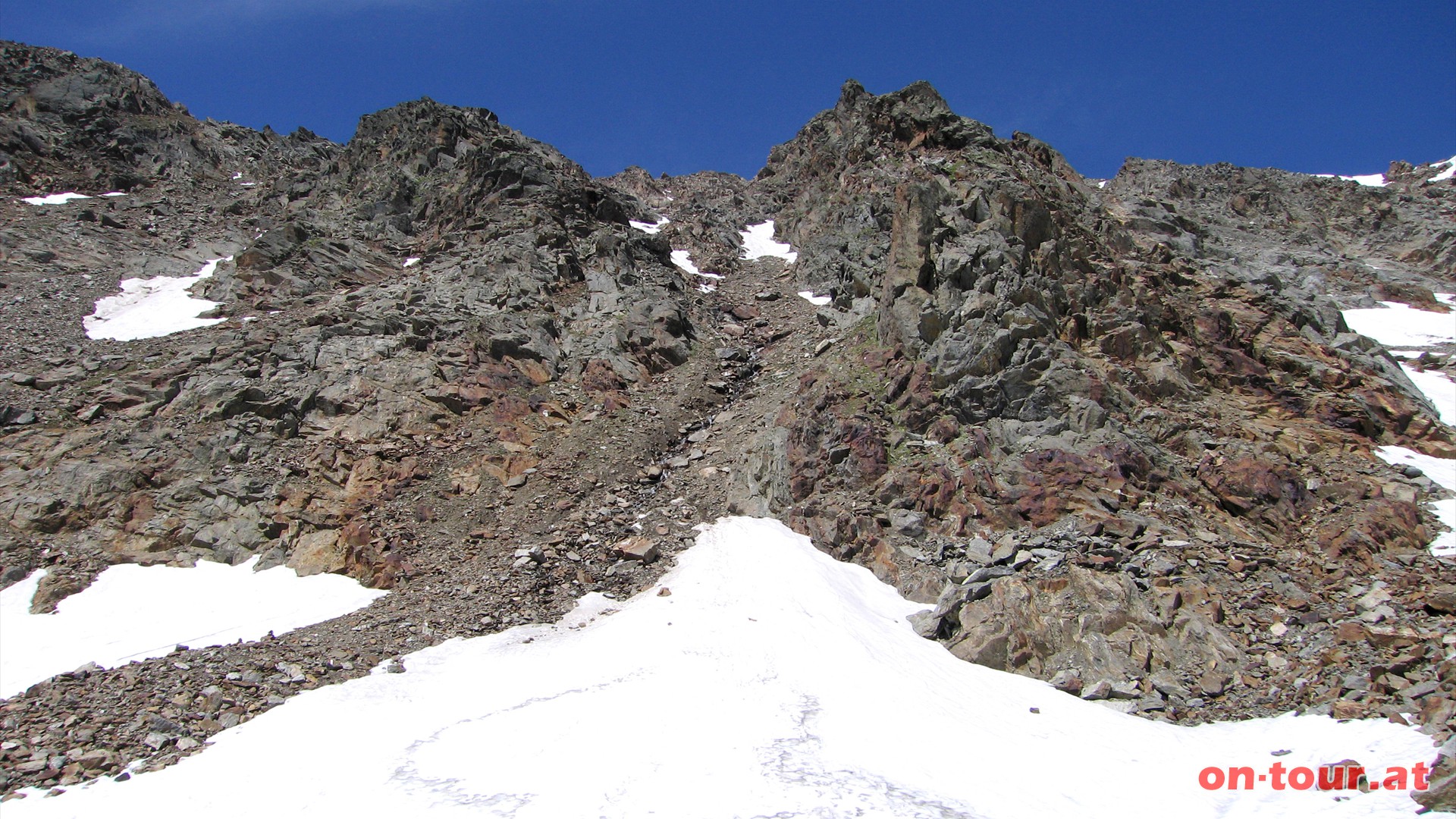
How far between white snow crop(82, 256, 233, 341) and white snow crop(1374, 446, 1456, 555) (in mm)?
39732

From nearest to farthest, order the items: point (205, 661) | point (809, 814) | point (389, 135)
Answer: point (809, 814) < point (205, 661) < point (389, 135)

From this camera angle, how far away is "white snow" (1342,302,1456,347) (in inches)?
1505

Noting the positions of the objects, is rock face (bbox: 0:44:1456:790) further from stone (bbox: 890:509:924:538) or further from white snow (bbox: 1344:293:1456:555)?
white snow (bbox: 1344:293:1456:555)

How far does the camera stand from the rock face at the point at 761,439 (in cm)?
1386

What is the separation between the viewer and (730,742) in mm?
10945

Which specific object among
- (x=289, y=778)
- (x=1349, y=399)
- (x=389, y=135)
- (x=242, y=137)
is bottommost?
(x=289, y=778)

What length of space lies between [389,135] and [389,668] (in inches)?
1619

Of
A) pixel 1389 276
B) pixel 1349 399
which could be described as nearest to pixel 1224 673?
pixel 1349 399

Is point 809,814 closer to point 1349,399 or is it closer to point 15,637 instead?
point 15,637

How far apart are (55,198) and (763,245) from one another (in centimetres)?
4518

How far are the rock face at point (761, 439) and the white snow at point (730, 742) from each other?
3.58 feet

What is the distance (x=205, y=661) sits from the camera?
1410 centimetres

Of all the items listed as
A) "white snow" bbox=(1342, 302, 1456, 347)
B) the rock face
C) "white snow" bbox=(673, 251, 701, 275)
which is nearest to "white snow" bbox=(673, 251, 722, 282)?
"white snow" bbox=(673, 251, 701, 275)

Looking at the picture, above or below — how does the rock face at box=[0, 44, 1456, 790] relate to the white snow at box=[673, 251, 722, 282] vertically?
below
